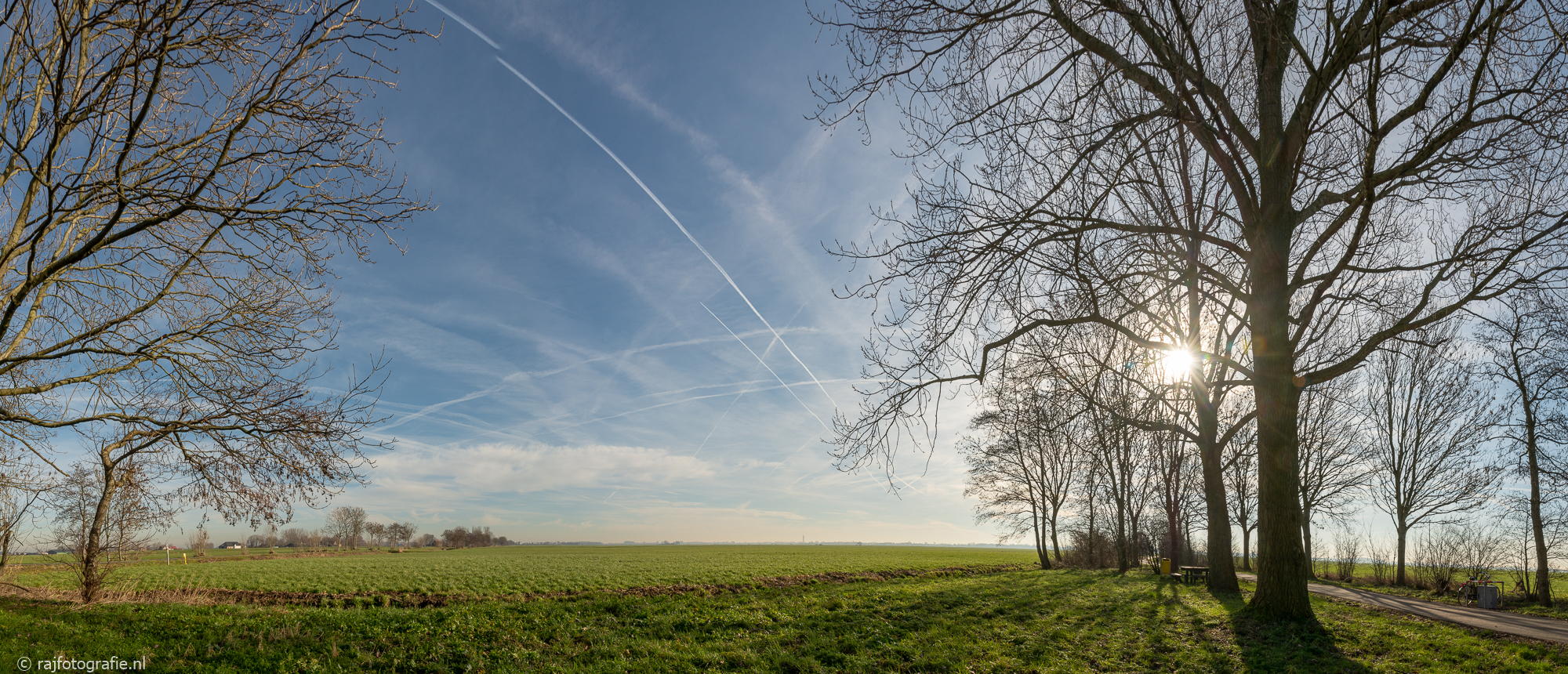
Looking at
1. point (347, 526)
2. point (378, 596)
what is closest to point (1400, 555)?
point (378, 596)

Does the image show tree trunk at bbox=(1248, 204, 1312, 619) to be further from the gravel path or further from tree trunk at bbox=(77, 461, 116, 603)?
tree trunk at bbox=(77, 461, 116, 603)

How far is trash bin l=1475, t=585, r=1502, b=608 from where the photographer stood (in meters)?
17.2

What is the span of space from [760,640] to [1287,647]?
25.5 ft

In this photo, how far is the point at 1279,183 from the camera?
985cm

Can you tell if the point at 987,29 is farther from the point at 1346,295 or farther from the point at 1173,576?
the point at 1173,576

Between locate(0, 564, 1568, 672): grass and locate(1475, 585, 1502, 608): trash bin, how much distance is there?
8346mm

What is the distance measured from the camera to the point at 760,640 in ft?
34.5

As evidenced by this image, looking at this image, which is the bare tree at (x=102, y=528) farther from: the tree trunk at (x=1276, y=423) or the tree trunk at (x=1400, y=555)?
the tree trunk at (x=1400, y=555)

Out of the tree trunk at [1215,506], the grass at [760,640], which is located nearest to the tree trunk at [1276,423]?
the grass at [760,640]

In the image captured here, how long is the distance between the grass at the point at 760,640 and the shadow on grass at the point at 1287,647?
4 cm

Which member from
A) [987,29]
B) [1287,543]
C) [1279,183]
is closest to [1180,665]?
[1287,543]

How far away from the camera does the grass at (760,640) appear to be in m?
8.77

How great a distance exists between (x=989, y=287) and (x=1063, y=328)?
84.0 inches

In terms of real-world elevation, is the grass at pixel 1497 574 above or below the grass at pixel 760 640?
below
